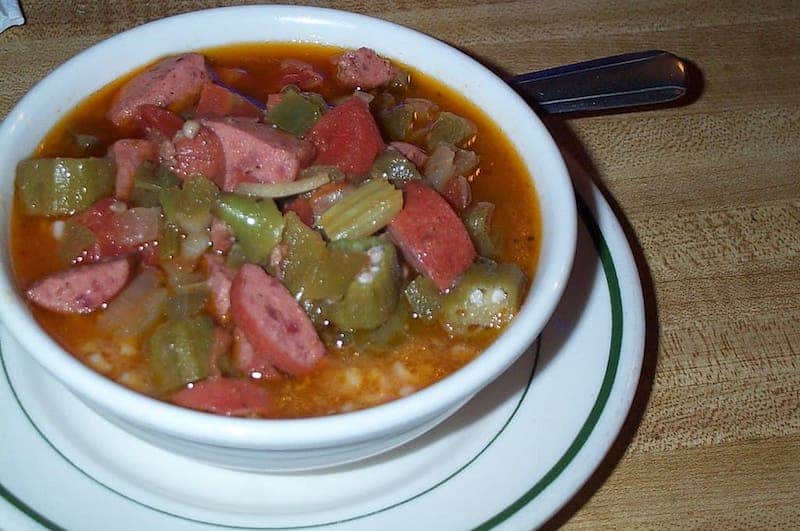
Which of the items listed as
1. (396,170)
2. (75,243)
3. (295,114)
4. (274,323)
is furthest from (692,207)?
(75,243)

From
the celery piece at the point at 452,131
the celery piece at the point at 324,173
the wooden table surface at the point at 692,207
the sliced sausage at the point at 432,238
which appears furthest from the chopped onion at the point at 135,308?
the wooden table surface at the point at 692,207

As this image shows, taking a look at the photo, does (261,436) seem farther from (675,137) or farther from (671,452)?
(675,137)

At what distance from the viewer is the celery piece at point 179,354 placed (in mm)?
1610

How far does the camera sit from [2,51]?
2.90 metres

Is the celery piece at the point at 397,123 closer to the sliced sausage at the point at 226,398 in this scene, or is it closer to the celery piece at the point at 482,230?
the celery piece at the point at 482,230

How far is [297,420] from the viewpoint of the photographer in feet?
4.72

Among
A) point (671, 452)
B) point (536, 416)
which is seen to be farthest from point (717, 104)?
point (536, 416)

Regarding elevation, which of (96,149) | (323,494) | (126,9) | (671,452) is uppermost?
(96,149)

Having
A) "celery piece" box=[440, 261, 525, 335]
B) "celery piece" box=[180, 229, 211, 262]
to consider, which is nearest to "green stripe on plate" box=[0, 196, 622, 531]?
"celery piece" box=[440, 261, 525, 335]

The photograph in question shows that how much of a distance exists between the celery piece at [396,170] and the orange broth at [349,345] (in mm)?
174

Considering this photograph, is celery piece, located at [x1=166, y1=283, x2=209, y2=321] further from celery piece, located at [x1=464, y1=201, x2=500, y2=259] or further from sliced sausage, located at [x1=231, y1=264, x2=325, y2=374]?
celery piece, located at [x1=464, y1=201, x2=500, y2=259]

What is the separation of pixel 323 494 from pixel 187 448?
317 mm

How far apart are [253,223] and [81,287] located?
1.12 feet

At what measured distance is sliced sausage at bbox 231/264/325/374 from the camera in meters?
1.64
